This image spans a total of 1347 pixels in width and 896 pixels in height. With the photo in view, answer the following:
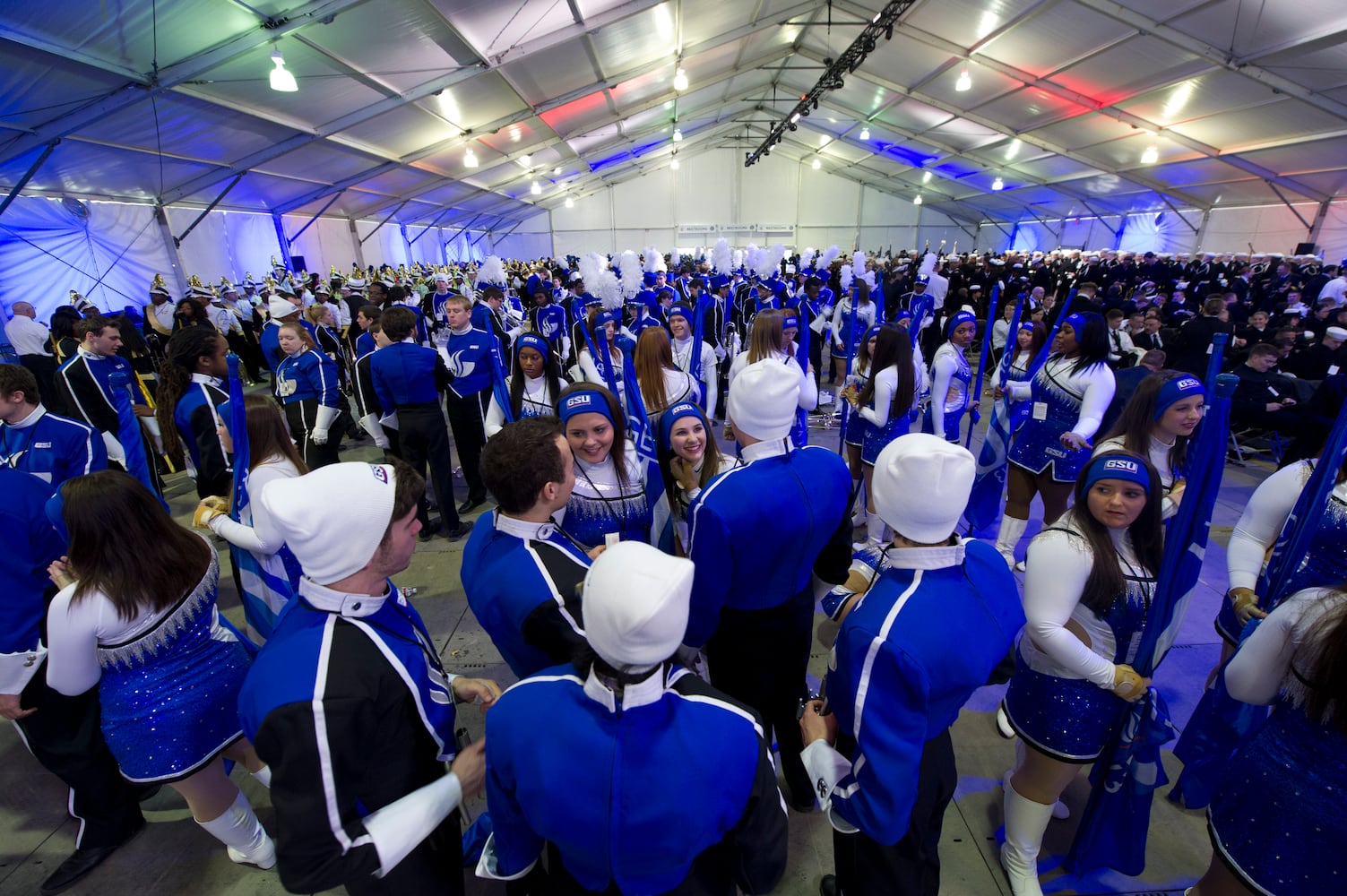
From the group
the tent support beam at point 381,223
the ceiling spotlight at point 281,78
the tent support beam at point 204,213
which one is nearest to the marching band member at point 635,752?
the ceiling spotlight at point 281,78

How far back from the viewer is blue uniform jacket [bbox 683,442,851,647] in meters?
1.89

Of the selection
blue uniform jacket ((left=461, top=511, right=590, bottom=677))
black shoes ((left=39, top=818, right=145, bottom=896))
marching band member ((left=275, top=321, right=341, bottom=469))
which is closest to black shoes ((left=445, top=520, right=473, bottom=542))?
marching band member ((left=275, top=321, right=341, bottom=469))

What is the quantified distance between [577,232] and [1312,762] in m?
34.0

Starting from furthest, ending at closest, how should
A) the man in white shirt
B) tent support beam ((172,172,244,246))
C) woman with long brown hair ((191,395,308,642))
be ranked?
tent support beam ((172,172,244,246))
the man in white shirt
woman with long brown hair ((191,395,308,642))

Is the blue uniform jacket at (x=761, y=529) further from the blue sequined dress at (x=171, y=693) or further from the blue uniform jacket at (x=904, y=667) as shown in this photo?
the blue sequined dress at (x=171, y=693)

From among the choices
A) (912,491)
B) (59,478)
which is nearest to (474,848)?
(912,491)

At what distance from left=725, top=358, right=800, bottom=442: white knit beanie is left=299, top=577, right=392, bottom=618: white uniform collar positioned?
4.08ft

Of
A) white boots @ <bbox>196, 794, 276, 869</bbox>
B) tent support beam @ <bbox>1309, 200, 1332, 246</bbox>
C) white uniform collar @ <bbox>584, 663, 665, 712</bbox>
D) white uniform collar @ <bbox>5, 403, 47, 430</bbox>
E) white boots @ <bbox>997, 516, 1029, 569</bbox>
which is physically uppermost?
tent support beam @ <bbox>1309, 200, 1332, 246</bbox>

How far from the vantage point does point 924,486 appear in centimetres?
131

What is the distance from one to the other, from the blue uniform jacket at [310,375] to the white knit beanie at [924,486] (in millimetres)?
4598

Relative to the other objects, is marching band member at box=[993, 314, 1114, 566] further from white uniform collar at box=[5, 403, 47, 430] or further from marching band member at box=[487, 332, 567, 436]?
white uniform collar at box=[5, 403, 47, 430]

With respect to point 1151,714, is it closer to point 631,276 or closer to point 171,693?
point 171,693

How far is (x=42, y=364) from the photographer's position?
5828mm

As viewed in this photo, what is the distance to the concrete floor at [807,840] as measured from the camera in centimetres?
217
